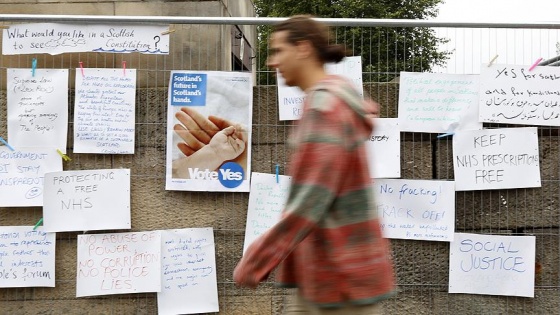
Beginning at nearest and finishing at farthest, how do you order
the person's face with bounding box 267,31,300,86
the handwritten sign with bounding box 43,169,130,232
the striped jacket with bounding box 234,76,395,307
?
1. the striped jacket with bounding box 234,76,395,307
2. the person's face with bounding box 267,31,300,86
3. the handwritten sign with bounding box 43,169,130,232

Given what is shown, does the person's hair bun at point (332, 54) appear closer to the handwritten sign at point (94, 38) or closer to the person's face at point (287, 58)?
the person's face at point (287, 58)

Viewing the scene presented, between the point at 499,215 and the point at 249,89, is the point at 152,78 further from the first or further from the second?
the point at 499,215

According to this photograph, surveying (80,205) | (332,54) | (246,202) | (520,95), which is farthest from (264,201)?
(332,54)

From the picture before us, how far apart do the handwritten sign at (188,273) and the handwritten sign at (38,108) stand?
1087 millimetres

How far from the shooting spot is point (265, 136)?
18.3 ft

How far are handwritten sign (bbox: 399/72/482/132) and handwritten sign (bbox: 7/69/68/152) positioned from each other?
2.48 metres

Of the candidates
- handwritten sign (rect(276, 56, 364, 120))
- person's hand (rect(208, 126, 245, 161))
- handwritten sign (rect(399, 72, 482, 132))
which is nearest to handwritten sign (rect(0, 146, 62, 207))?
person's hand (rect(208, 126, 245, 161))

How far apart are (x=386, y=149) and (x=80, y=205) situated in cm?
225

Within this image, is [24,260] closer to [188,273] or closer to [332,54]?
[188,273]

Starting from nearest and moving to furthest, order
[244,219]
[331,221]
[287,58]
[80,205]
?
[331,221]
[287,58]
[80,205]
[244,219]

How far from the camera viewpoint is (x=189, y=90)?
552 cm

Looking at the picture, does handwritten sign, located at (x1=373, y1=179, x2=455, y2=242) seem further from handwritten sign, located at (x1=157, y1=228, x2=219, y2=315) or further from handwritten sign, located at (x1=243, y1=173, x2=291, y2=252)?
handwritten sign, located at (x1=157, y1=228, x2=219, y2=315)

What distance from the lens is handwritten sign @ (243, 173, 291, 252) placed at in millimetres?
5500

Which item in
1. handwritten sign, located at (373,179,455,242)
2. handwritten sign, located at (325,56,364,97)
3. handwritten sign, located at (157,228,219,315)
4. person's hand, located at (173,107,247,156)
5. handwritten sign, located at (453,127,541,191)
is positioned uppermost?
handwritten sign, located at (325,56,364,97)
